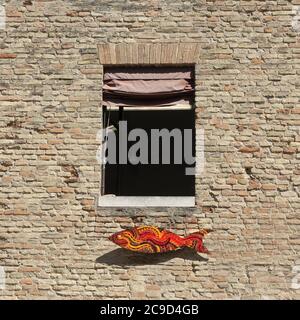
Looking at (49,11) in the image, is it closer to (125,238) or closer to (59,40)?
(59,40)

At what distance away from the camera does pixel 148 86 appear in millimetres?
7250

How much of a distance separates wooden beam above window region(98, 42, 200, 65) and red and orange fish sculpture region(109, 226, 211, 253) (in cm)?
245

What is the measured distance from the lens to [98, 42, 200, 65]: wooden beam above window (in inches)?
283

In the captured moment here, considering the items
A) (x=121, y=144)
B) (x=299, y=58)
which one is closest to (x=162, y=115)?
(x=121, y=144)

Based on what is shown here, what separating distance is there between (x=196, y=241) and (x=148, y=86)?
7.79ft

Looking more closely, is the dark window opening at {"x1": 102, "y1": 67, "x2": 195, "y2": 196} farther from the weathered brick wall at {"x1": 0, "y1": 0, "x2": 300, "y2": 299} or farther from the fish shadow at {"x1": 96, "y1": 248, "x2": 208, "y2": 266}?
the fish shadow at {"x1": 96, "y1": 248, "x2": 208, "y2": 266}

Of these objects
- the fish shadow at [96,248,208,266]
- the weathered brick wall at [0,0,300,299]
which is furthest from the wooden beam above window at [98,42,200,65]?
the fish shadow at [96,248,208,266]

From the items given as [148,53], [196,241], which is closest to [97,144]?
[148,53]

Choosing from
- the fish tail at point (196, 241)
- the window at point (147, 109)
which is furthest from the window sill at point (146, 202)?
the fish tail at point (196, 241)

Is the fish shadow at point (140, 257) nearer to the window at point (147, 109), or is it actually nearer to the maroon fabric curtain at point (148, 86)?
the window at point (147, 109)

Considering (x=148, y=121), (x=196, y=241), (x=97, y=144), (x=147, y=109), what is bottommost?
(x=196, y=241)

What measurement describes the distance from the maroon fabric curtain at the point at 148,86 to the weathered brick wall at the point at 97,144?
196mm

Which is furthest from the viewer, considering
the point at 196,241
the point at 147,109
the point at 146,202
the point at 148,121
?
the point at 148,121

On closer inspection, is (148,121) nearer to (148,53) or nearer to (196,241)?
(148,53)
